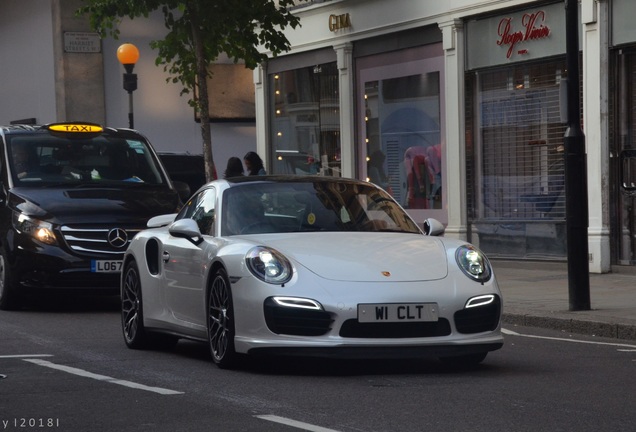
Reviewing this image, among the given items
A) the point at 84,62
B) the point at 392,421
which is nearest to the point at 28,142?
the point at 392,421

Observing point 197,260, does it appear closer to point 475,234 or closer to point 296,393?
point 296,393

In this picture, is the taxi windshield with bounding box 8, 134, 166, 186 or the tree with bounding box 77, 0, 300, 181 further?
the tree with bounding box 77, 0, 300, 181

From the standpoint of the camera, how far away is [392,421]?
7.00 metres

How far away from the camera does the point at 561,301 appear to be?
575 inches

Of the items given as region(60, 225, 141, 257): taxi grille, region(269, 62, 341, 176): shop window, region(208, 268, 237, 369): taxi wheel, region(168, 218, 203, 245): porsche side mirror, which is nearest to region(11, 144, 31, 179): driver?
region(60, 225, 141, 257): taxi grille

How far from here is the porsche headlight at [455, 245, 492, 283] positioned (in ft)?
30.1

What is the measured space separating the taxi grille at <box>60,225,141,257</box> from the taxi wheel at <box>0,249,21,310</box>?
0.74 m

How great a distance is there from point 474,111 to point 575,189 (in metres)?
8.02

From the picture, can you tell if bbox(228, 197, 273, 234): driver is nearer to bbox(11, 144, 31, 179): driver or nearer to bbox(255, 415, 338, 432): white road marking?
bbox(255, 415, 338, 432): white road marking

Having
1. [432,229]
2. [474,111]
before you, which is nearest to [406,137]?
[474,111]

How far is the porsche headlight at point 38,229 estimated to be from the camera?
1451 centimetres

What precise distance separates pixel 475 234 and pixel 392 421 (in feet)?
47.4

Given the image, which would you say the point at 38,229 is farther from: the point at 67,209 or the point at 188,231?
the point at 188,231

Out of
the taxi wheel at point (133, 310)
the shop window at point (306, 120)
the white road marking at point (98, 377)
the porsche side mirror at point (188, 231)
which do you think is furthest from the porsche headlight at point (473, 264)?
the shop window at point (306, 120)
